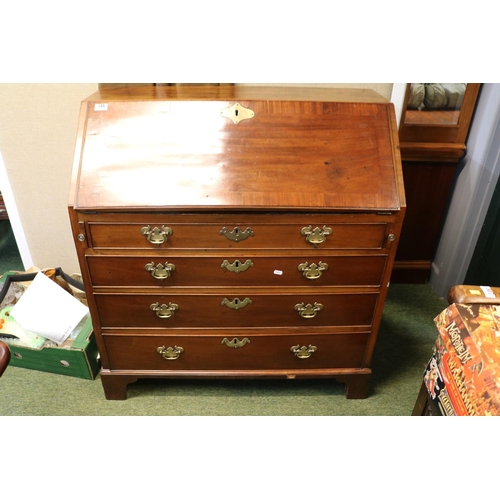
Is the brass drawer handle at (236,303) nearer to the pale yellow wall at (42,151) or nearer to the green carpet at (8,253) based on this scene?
the pale yellow wall at (42,151)

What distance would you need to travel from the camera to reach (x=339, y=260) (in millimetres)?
1661

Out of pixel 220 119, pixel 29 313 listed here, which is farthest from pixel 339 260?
pixel 29 313

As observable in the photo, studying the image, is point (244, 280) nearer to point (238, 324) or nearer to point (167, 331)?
point (238, 324)

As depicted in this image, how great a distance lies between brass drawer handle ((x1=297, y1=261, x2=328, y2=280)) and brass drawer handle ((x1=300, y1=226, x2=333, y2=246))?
10cm

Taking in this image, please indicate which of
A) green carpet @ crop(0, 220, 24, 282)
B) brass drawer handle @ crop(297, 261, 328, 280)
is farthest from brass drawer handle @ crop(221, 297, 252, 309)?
green carpet @ crop(0, 220, 24, 282)

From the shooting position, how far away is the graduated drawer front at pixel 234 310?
1743 mm

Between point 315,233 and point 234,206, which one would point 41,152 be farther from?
point 315,233

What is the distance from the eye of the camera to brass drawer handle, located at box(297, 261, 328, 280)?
1.66 m

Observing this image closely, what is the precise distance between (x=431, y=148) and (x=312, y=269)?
47.6 inches

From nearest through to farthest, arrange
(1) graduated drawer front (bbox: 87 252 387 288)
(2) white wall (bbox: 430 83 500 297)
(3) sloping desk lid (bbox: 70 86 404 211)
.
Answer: (3) sloping desk lid (bbox: 70 86 404 211) < (1) graduated drawer front (bbox: 87 252 387 288) < (2) white wall (bbox: 430 83 500 297)

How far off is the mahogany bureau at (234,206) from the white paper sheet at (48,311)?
1.22 feet

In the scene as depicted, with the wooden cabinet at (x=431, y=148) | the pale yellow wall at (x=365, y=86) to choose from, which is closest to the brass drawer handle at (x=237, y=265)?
the pale yellow wall at (x=365, y=86)

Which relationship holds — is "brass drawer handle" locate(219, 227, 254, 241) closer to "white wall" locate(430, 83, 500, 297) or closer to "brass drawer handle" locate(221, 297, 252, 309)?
"brass drawer handle" locate(221, 297, 252, 309)

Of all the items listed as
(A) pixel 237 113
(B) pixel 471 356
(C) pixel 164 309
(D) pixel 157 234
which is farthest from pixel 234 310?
(B) pixel 471 356
